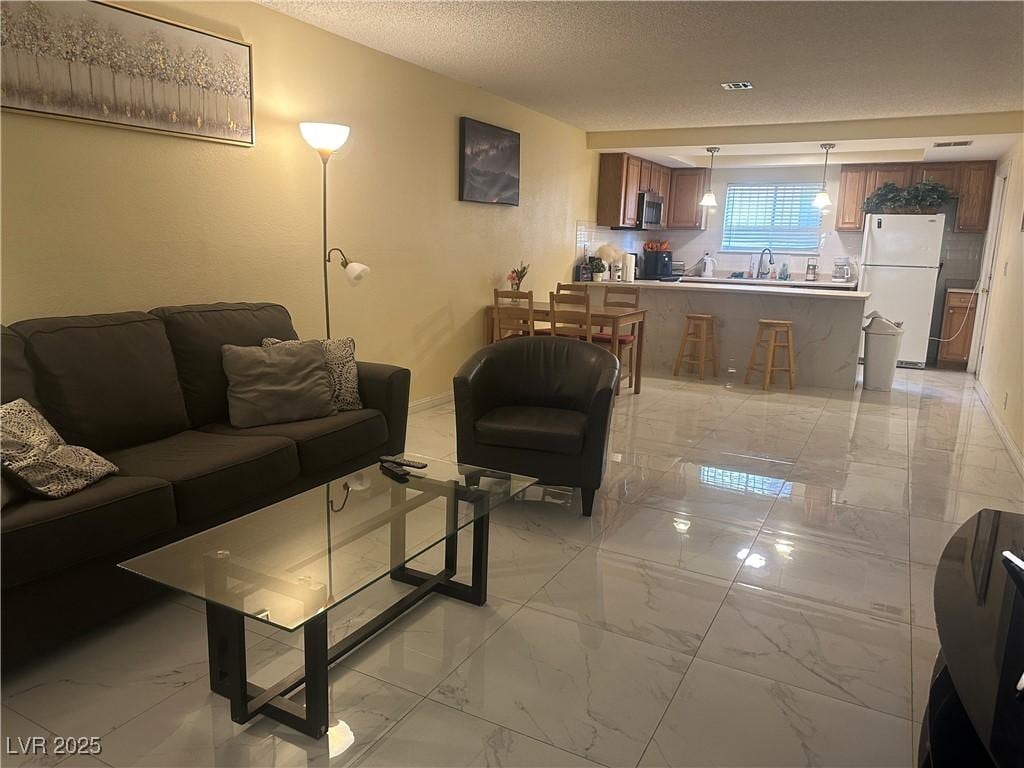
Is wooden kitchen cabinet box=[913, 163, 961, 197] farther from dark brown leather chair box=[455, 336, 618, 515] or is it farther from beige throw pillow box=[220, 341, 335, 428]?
beige throw pillow box=[220, 341, 335, 428]

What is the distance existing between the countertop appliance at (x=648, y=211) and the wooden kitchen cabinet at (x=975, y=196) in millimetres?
3287

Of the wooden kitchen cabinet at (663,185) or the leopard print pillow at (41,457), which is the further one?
the wooden kitchen cabinet at (663,185)

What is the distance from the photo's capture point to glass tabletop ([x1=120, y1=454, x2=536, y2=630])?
181 centimetres

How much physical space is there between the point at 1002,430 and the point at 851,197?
413 cm

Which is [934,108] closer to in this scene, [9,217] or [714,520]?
[714,520]

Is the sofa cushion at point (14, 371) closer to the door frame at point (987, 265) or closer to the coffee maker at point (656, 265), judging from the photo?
the coffee maker at point (656, 265)

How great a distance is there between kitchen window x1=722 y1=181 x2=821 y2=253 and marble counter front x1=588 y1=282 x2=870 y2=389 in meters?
2.34

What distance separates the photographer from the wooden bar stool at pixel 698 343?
6892mm

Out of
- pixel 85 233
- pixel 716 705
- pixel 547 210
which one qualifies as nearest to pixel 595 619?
pixel 716 705

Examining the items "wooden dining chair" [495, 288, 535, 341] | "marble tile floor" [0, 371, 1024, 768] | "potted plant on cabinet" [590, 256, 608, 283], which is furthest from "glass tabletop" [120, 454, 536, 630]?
"potted plant on cabinet" [590, 256, 608, 283]

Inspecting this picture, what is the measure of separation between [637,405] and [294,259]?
2.97m

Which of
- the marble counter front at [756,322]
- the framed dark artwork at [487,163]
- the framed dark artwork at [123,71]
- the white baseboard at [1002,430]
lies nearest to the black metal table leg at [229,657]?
the framed dark artwork at [123,71]

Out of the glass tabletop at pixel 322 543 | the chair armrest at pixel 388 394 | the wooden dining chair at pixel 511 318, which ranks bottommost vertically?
the glass tabletop at pixel 322 543

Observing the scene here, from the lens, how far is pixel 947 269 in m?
8.02
